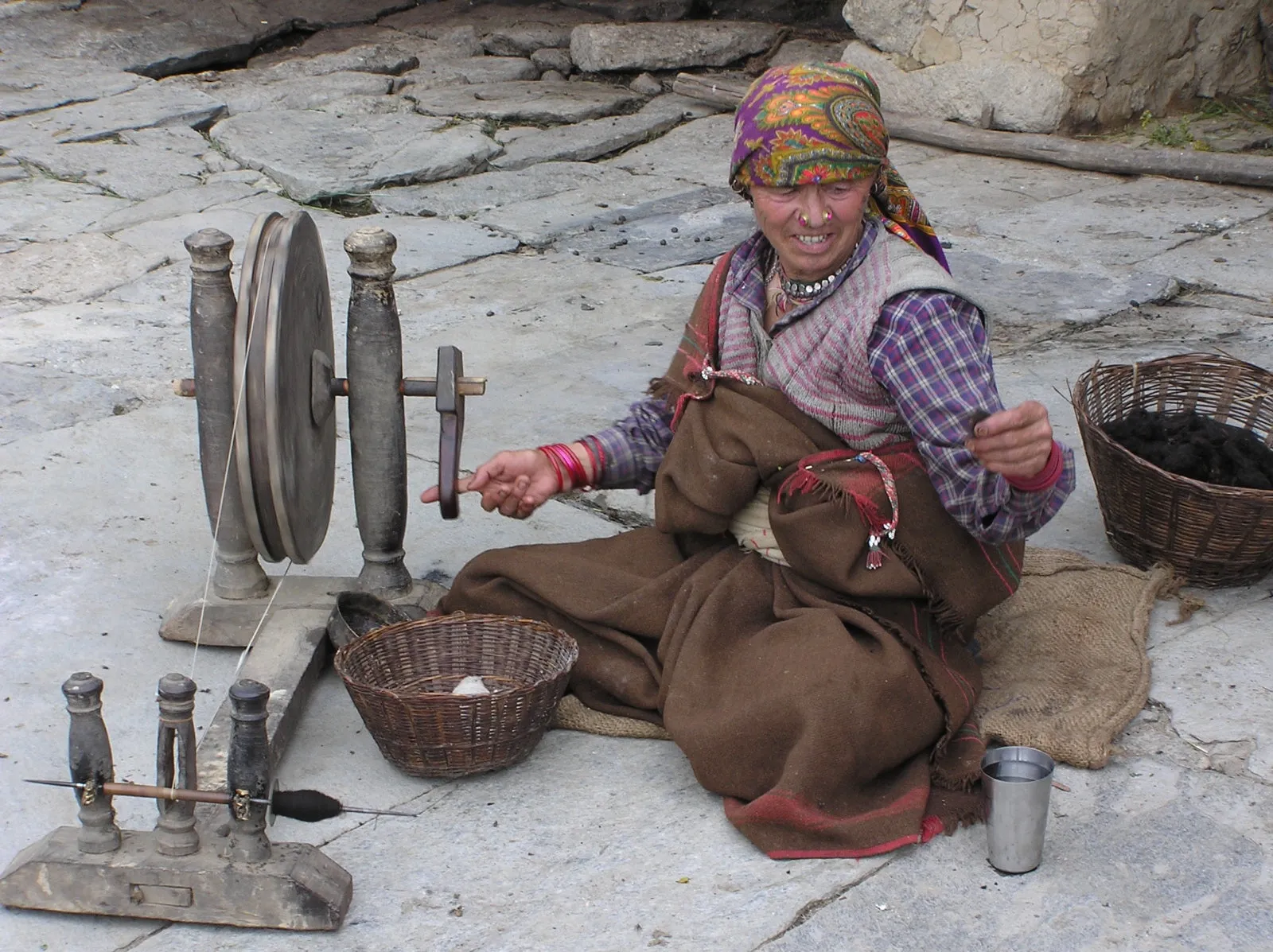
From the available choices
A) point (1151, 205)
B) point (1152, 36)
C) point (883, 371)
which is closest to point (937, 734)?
point (883, 371)

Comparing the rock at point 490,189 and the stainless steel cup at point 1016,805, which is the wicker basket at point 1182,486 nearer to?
the stainless steel cup at point 1016,805

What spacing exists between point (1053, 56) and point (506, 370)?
3962 mm

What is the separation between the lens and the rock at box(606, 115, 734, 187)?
286 inches

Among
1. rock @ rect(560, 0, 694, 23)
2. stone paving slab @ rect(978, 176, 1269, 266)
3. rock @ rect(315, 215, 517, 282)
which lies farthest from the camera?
rock @ rect(560, 0, 694, 23)

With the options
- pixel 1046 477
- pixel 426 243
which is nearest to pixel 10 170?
pixel 426 243

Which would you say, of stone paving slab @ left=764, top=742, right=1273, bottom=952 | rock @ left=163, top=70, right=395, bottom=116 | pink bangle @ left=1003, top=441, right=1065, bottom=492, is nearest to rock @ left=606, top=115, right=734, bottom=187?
rock @ left=163, top=70, right=395, bottom=116

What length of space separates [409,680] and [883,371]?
1.10m

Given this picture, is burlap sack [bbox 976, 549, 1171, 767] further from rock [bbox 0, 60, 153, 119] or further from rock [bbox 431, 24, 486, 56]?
rock [bbox 431, 24, 486, 56]

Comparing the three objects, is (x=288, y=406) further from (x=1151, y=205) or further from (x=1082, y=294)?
(x=1151, y=205)

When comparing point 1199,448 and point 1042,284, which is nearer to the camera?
point 1199,448

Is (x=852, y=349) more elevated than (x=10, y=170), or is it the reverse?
(x=852, y=349)

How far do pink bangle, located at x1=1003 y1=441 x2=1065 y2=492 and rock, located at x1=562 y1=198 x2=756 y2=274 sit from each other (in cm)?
358

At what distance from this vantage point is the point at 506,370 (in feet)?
→ 16.0

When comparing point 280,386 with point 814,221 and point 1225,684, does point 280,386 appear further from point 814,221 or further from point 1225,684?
point 1225,684
